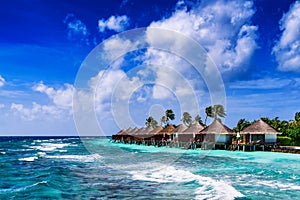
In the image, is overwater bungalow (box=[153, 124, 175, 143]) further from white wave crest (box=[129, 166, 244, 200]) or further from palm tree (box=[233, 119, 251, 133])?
white wave crest (box=[129, 166, 244, 200])

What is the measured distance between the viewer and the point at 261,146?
40688 millimetres

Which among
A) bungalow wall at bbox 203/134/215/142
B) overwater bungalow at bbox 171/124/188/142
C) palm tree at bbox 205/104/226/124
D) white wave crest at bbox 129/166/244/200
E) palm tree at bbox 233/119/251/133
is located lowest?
white wave crest at bbox 129/166/244/200

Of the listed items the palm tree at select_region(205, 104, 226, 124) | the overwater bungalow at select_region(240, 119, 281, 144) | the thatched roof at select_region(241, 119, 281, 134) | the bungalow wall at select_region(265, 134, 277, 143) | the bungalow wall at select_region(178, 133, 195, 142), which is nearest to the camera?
the thatched roof at select_region(241, 119, 281, 134)

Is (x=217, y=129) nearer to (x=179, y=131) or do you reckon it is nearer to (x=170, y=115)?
(x=179, y=131)

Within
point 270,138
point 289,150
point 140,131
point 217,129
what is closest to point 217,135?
point 217,129

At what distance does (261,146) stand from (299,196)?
27.6m

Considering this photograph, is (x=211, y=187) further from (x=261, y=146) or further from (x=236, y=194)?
(x=261, y=146)

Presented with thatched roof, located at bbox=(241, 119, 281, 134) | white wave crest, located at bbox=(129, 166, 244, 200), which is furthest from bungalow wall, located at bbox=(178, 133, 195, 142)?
white wave crest, located at bbox=(129, 166, 244, 200)

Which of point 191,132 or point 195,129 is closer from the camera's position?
point 195,129

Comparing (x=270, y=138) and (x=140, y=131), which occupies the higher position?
(x=140, y=131)

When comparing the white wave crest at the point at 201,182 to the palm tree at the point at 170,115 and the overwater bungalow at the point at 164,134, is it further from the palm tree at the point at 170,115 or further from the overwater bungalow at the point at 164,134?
the palm tree at the point at 170,115

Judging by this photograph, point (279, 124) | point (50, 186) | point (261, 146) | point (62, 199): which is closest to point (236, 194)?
point (62, 199)

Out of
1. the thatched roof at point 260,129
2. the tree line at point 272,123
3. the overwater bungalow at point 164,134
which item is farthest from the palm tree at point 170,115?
the thatched roof at point 260,129

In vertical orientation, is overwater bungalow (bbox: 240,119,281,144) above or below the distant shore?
above
